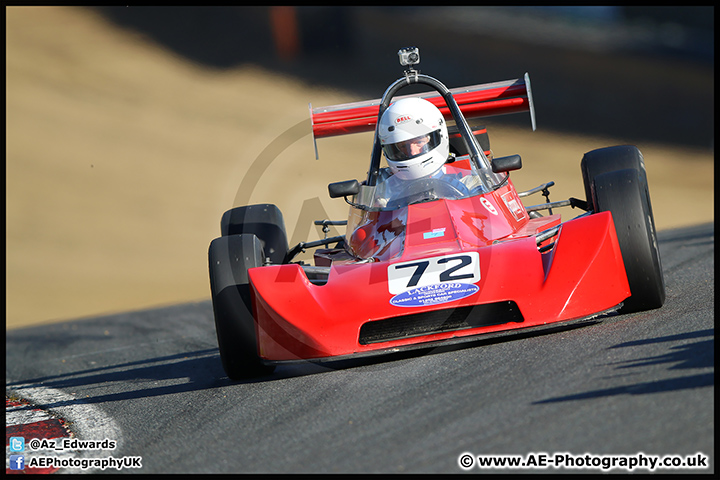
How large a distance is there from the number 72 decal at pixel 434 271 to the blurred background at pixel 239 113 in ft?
28.8

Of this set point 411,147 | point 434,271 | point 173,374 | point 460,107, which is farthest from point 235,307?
point 460,107

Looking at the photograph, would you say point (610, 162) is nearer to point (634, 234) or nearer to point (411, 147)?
point (634, 234)

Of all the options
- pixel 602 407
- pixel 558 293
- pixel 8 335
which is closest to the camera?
pixel 602 407

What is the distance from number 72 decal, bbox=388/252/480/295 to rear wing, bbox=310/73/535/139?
277 centimetres

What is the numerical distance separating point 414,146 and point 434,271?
6.00 feet

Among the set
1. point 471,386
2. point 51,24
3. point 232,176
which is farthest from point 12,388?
point 51,24

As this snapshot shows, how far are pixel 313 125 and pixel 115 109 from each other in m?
19.6

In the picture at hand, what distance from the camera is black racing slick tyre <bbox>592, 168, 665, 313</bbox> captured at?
5.34 metres

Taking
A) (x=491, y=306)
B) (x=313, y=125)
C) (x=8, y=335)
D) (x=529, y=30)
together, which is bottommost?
(x=8, y=335)

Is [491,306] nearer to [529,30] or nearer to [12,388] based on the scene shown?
[12,388]

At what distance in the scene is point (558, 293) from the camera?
5027 mm

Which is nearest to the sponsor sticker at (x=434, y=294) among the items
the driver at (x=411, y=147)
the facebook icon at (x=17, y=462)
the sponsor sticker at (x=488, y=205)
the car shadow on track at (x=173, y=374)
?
the car shadow on track at (x=173, y=374)

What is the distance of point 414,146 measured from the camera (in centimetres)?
669

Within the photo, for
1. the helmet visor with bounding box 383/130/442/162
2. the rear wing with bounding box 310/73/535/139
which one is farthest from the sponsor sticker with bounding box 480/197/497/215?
the rear wing with bounding box 310/73/535/139
